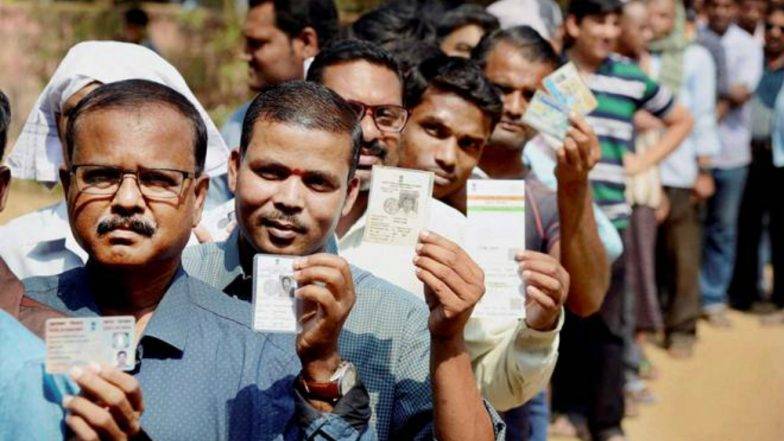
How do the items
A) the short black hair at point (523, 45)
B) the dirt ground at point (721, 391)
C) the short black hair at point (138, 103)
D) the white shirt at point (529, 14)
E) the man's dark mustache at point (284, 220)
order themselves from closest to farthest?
the short black hair at point (138, 103) < the man's dark mustache at point (284, 220) < the short black hair at point (523, 45) < the white shirt at point (529, 14) < the dirt ground at point (721, 391)

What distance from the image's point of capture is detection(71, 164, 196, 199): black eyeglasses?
8.95 ft

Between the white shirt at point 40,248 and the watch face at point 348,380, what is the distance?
3.88 ft

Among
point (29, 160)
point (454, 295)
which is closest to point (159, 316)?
point (454, 295)

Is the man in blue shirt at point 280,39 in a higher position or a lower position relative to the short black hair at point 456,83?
lower

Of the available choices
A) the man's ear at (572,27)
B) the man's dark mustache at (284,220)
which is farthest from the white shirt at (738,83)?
the man's dark mustache at (284,220)

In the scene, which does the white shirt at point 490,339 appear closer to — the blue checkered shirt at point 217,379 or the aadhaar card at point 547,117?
the aadhaar card at point 547,117

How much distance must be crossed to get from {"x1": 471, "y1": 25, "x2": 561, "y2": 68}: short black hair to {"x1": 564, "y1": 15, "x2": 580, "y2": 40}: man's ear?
1708mm

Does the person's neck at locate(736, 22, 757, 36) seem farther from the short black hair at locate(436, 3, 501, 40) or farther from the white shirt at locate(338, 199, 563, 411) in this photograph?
the white shirt at locate(338, 199, 563, 411)

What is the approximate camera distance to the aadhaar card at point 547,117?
159 inches

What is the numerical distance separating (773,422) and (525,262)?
526 cm

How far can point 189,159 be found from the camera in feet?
9.32

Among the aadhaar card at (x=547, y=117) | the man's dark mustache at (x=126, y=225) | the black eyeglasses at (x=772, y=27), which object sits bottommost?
the black eyeglasses at (x=772, y=27)

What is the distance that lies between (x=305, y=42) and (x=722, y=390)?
4.22 meters

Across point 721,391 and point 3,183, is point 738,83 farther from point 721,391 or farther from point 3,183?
point 3,183
